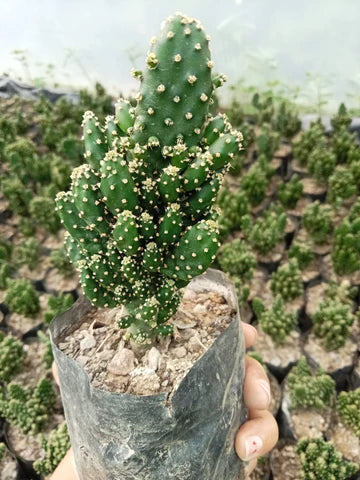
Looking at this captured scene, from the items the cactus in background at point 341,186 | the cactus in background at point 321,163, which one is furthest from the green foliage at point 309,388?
the cactus in background at point 321,163

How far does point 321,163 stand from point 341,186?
32 centimetres

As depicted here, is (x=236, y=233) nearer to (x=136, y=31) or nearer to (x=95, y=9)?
(x=136, y=31)

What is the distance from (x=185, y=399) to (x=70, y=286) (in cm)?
203

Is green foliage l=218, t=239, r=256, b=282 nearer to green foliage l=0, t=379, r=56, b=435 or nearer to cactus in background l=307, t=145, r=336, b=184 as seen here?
cactus in background l=307, t=145, r=336, b=184

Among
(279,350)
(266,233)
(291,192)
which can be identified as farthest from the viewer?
(291,192)

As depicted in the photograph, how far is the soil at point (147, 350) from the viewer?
3.55ft

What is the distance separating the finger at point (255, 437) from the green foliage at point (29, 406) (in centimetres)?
118

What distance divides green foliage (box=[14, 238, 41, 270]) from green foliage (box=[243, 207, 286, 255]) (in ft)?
4.81

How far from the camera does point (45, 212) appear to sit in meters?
3.15

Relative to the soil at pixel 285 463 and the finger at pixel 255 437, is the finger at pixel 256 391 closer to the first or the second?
the finger at pixel 255 437

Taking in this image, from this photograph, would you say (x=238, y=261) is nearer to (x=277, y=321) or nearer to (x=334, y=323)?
(x=277, y=321)

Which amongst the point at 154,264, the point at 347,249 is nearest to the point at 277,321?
the point at 347,249

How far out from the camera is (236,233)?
3.20 m

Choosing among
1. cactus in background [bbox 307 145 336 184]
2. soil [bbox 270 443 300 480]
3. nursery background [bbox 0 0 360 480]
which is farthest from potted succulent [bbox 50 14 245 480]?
cactus in background [bbox 307 145 336 184]
